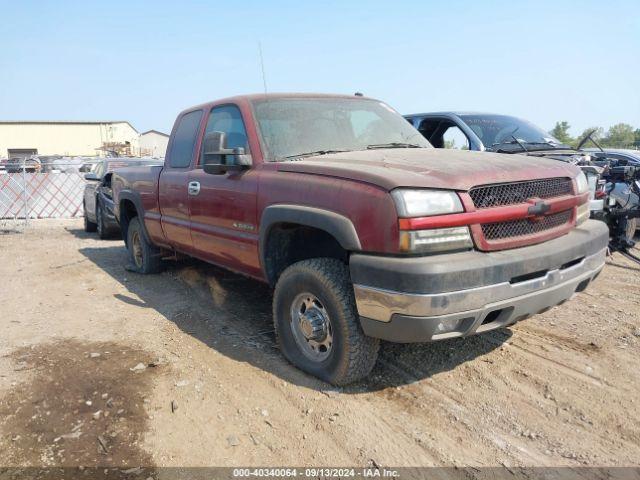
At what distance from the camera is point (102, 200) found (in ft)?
30.3

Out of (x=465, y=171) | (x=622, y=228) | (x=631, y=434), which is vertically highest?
(x=465, y=171)

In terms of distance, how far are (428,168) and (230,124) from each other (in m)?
1.93

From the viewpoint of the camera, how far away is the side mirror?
3590mm

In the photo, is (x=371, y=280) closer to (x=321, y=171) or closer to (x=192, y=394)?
(x=321, y=171)

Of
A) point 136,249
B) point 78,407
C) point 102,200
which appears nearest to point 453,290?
point 78,407

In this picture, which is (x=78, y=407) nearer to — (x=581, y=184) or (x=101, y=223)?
(x=581, y=184)

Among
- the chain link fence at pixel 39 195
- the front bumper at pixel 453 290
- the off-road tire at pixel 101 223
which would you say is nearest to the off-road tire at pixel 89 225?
the off-road tire at pixel 101 223

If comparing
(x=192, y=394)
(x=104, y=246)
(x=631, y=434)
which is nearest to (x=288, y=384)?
(x=192, y=394)

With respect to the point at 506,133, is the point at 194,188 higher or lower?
lower

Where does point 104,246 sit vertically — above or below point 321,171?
below

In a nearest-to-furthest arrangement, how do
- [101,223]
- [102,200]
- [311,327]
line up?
[311,327] → [102,200] → [101,223]

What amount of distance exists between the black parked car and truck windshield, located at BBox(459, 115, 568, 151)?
5.32 metres

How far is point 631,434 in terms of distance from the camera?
8.43 ft

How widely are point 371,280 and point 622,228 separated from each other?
179 inches
